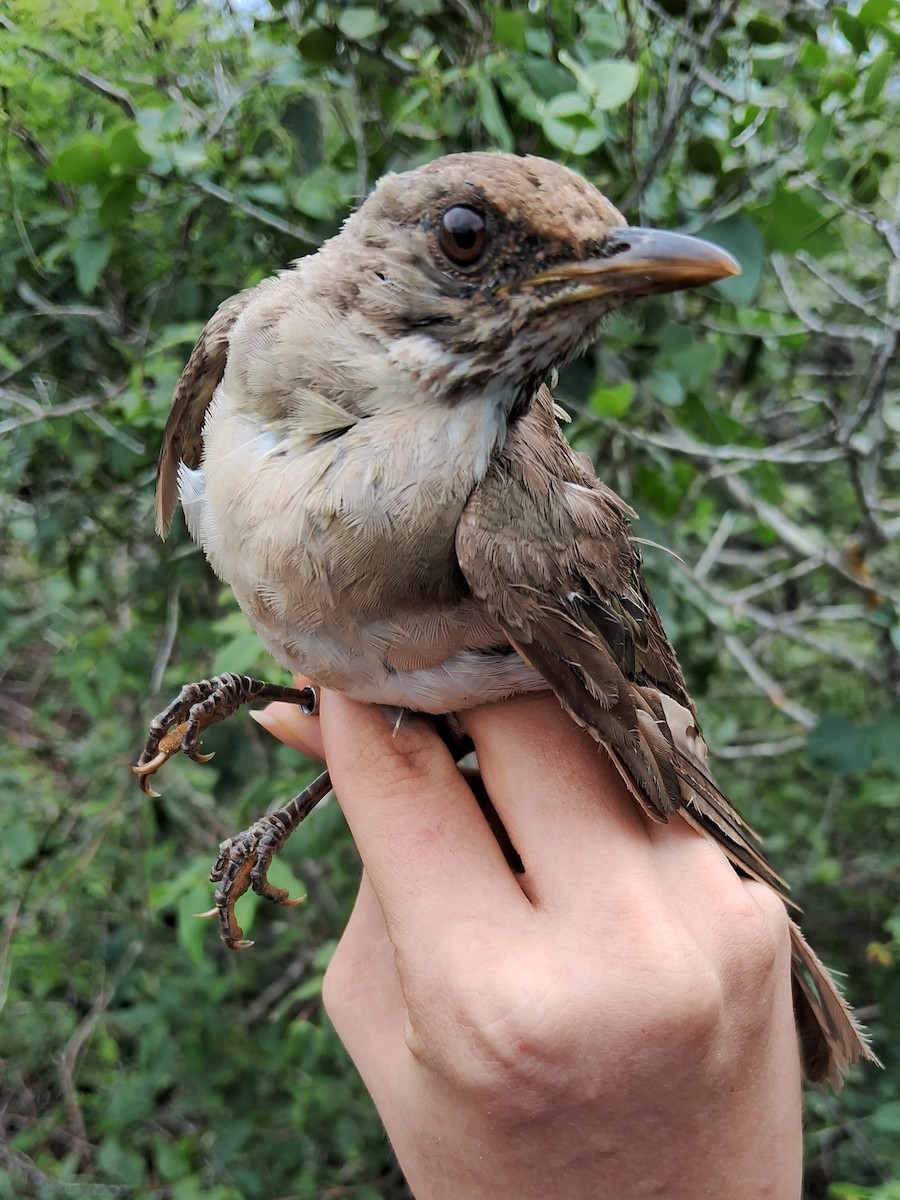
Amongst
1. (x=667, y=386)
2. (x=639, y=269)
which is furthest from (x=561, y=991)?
(x=667, y=386)

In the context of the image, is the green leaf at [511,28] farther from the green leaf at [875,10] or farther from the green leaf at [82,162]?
the green leaf at [82,162]

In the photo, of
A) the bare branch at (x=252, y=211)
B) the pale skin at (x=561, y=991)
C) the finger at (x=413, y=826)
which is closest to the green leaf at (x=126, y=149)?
the bare branch at (x=252, y=211)

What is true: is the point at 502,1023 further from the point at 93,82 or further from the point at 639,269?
the point at 93,82

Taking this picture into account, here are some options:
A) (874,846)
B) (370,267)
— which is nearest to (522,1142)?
(370,267)

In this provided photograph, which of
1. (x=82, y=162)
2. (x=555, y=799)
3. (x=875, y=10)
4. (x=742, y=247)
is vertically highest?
(x=875, y=10)

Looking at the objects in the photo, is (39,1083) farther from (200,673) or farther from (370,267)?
(370,267)

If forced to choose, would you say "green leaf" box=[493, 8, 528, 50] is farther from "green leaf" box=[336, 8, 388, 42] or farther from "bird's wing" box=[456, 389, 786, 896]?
"bird's wing" box=[456, 389, 786, 896]
